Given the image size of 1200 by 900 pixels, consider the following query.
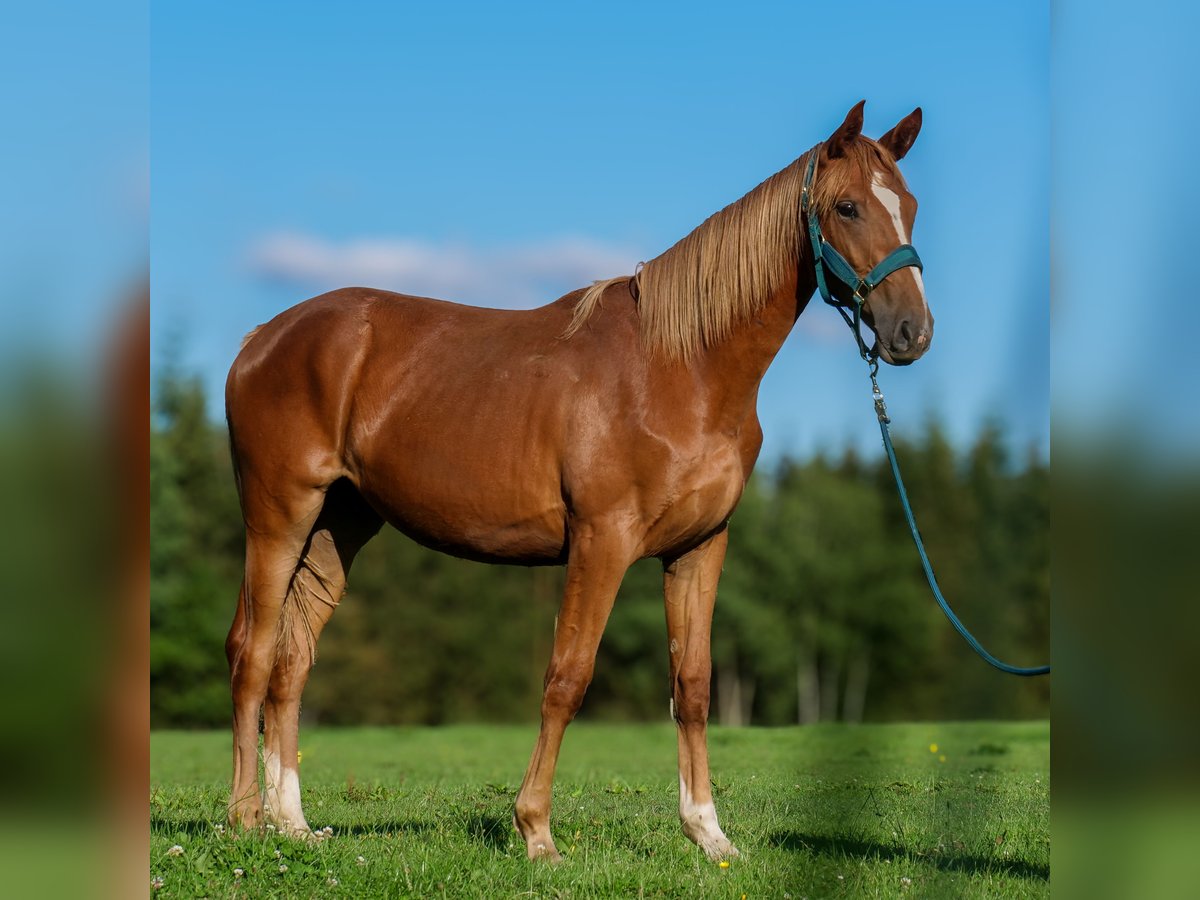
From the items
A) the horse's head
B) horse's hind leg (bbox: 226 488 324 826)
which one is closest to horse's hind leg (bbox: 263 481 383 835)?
horse's hind leg (bbox: 226 488 324 826)

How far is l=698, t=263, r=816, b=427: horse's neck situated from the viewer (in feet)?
15.9

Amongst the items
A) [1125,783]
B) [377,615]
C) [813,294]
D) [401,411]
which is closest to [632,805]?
[401,411]

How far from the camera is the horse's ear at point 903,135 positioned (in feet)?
15.9

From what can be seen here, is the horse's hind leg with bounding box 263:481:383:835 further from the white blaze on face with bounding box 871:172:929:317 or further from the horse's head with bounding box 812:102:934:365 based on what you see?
the white blaze on face with bounding box 871:172:929:317

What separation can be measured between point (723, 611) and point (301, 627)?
34.1 meters

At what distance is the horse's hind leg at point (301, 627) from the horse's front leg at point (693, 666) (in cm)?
183

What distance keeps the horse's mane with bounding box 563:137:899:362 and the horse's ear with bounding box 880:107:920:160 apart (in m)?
0.41

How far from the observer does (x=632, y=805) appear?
21.2 ft

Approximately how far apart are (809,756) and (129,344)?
860cm

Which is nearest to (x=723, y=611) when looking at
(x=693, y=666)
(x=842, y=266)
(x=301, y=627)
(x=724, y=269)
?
(x=301, y=627)

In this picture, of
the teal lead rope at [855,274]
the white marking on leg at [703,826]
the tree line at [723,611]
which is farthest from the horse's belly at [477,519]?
the tree line at [723,611]

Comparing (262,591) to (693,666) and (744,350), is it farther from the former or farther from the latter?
(744,350)

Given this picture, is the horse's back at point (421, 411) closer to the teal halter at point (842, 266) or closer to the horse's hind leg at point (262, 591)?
the horse's hind leg at point (262, 591)

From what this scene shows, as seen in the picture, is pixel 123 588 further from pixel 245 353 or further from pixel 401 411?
pixel 245 353
